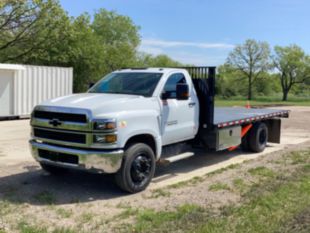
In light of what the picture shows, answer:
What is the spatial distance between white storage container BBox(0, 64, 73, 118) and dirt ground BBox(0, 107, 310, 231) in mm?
9386

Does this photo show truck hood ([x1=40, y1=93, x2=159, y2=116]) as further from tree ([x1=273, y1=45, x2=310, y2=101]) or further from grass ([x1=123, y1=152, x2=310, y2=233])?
tree ([x1=273, y1=45, x2=310, y2=101])

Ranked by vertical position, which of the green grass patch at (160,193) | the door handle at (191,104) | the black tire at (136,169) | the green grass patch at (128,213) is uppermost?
the door handle at (191,104)

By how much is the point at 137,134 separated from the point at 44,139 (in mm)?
1580

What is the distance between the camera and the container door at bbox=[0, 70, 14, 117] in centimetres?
1839

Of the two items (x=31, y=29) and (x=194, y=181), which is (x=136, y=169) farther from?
(x=31, y=29)

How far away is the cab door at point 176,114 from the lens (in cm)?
723

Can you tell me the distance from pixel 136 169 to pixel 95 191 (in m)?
0.85

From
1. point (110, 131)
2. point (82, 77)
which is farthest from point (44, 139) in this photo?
point (82, 77)

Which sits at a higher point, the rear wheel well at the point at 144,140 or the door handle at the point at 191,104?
the door handle at the point at 191,104

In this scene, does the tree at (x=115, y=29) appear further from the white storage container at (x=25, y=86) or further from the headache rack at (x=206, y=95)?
the headache rack at (x=206, y=95)

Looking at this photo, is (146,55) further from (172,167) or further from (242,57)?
(172,167)

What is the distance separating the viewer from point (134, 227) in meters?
4.96

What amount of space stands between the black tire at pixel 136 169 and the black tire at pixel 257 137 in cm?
460

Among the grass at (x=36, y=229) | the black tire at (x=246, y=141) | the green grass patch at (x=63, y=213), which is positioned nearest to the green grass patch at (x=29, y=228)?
the grass at (x=36, y=229)
